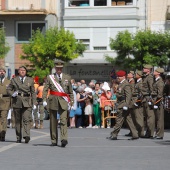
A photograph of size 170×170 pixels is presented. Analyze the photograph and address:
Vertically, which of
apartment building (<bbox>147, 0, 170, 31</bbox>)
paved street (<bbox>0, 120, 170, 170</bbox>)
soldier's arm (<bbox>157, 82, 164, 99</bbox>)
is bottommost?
paved street (<bbox>0, 120, 170, 170</bbox>)

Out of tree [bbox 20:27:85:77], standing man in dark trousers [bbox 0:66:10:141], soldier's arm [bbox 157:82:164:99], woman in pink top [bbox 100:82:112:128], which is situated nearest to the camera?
standing man in dark trousers [bbox 0:66:10:141]

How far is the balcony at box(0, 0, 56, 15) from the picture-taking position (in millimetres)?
53406

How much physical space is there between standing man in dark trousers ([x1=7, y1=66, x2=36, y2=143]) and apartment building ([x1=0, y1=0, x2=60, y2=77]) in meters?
34.6

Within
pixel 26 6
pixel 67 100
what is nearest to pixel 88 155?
pixel 67 100

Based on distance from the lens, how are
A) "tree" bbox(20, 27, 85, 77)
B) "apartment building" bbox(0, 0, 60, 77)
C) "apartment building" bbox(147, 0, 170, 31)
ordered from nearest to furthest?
"tree" bbox(20, 27, 85, 77) < "apartment building" bbox(147, 0, 170, 31) < "apartment building" bbox(0, 0, 60, 77)

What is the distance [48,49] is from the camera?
49.1m

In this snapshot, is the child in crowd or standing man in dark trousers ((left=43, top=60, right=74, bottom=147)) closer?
standing man in dark trousers ((left=43, top=60, right=74, bottom=147))

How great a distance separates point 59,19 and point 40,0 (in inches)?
74.2

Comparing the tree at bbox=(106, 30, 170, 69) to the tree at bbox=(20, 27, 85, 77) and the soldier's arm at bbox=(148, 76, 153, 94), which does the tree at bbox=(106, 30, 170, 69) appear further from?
the soldier's arm at bbox=(148, 76, 153, 94)

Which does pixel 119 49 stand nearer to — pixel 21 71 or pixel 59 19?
pixel 59 19

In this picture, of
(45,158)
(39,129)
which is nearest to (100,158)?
(45,158)

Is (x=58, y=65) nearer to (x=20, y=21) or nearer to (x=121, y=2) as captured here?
(x=121, y=2)

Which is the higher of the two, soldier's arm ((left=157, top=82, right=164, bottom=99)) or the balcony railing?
the balcony railing

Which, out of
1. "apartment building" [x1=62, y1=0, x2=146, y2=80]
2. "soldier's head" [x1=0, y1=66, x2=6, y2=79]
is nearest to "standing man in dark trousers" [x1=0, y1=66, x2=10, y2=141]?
"soldier's head" [x1=0, y1=66, x2=6, y2=79]
